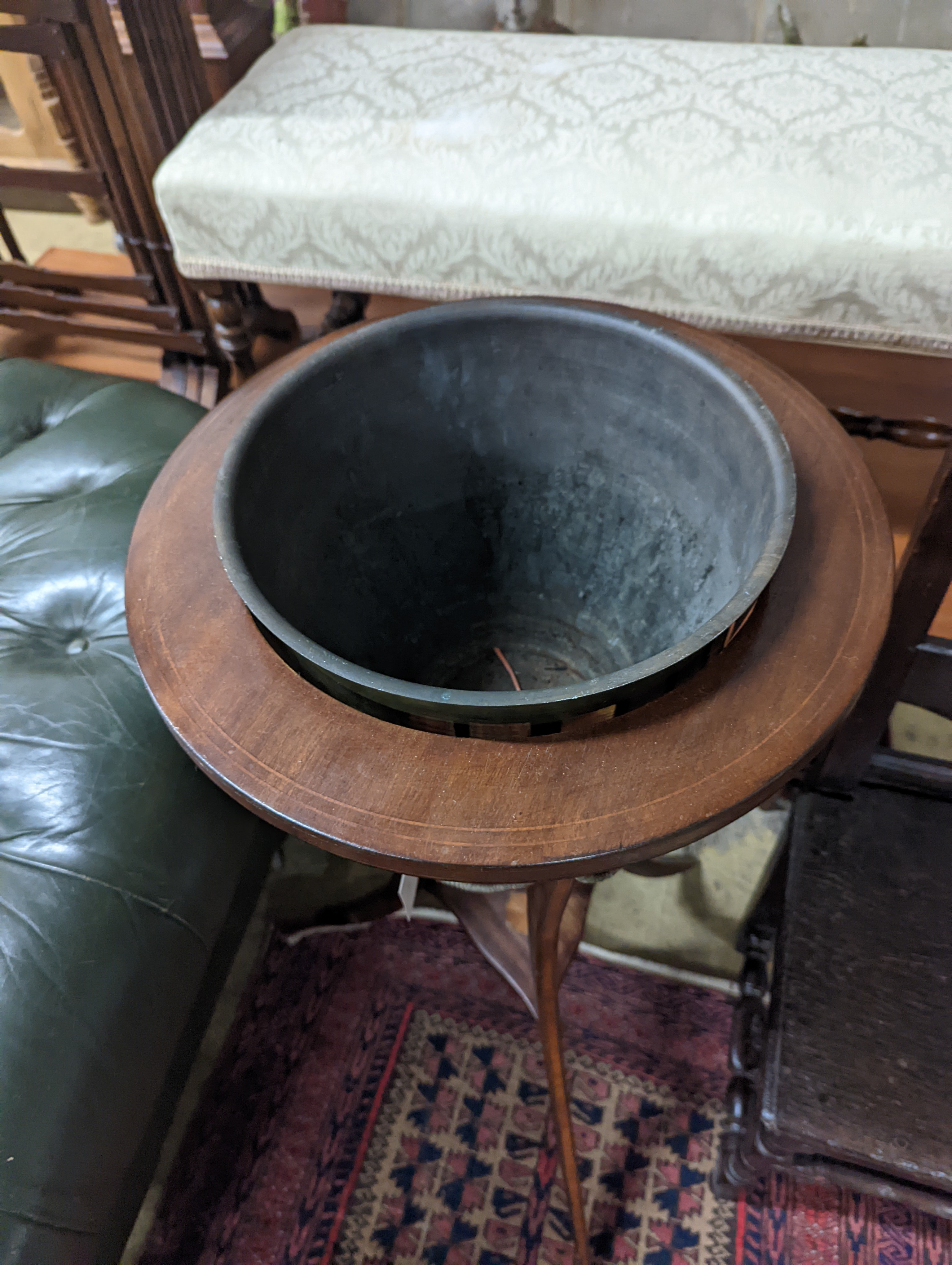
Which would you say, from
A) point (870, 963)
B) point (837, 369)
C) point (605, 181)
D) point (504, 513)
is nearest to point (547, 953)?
point (870, 963)

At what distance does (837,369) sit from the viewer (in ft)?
5.15

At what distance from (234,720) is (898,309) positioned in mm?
994

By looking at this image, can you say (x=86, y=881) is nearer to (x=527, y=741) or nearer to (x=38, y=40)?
(x=527, y=741)

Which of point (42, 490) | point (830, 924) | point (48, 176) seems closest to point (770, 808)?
point (830, 924)

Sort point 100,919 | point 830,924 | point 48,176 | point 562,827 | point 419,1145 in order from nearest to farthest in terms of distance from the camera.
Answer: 1. point 562,827
2. point 100,919
3. point 830,924
4. point 419,1145
5. point 48,176

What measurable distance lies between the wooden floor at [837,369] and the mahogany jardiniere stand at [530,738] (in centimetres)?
76

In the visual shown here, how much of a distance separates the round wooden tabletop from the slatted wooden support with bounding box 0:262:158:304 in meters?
1.04

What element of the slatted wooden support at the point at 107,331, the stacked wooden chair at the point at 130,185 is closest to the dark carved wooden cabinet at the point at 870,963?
the stacked wooden chair at the point at 130,185

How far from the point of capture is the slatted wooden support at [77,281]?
4.73ft

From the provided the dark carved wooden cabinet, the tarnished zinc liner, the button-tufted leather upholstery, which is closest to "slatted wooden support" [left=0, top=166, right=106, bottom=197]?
the button-tufted leather upholstery

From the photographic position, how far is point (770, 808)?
1121 mm

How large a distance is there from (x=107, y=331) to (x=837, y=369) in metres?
1.37

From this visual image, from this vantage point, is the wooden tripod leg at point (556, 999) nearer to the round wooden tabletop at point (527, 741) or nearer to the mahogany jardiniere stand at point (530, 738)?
the mahogany jardiniere stand at point (530, 738)

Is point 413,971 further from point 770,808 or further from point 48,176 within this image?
point 48,176
